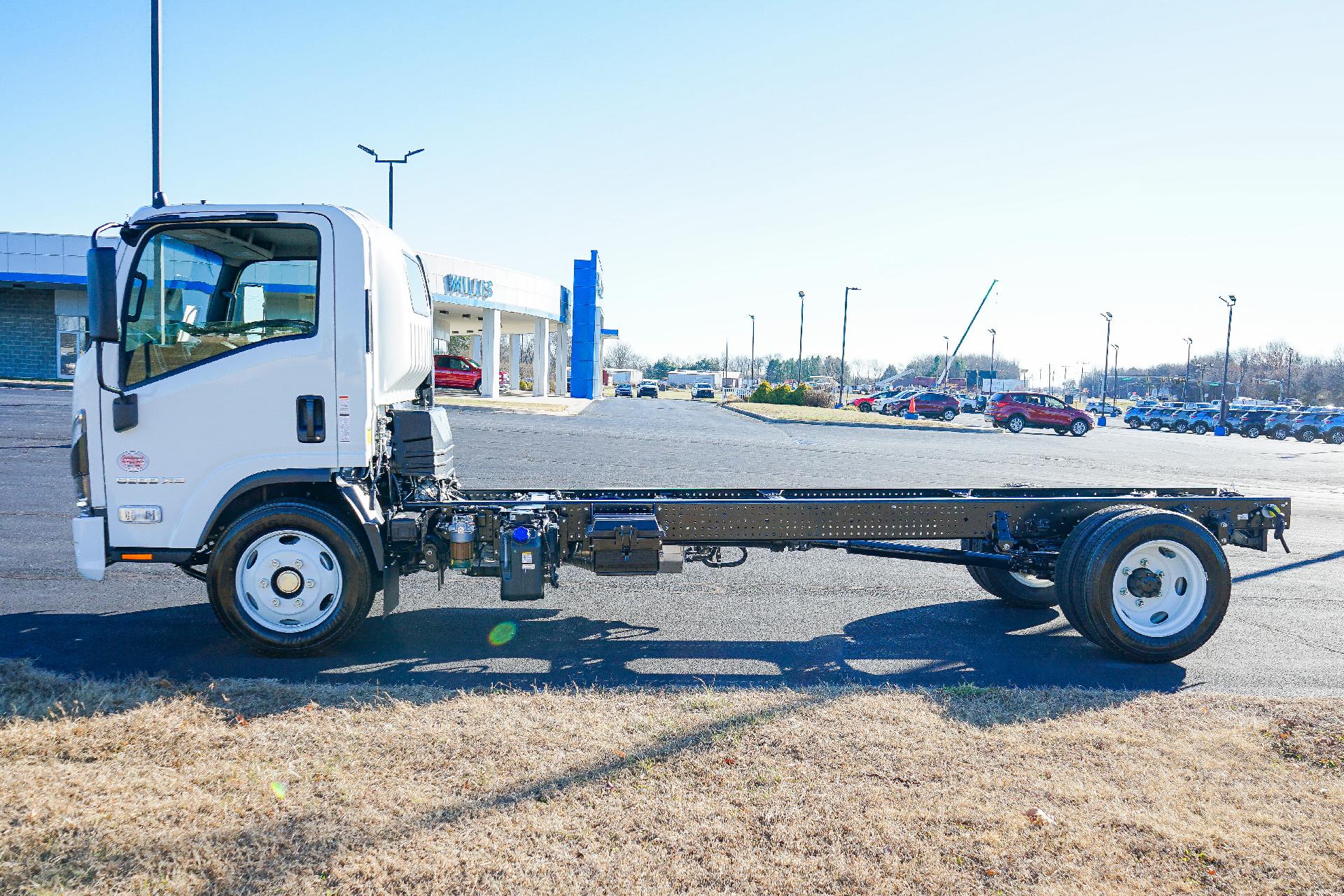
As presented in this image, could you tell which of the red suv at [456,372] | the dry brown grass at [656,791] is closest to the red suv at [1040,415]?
the red suv at [456,372]

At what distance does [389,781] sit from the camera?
3.84m

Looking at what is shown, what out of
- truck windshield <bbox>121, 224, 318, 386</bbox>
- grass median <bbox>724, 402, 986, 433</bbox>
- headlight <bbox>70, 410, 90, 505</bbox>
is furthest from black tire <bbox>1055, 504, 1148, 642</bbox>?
grass median <bbox>724, 402, 986, 433</bbox>

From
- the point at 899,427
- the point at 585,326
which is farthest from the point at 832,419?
the point at 585,326

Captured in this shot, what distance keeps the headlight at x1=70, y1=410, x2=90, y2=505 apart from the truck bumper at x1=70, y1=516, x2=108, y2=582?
6.1 inches

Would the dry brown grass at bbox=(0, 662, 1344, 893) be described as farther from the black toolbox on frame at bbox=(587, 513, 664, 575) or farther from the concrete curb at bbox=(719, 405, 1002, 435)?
the concrete curb at bbox=(719, 405, 1002, 435)

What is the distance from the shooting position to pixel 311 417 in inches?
214

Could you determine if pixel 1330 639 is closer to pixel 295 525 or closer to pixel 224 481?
pixel 295 525

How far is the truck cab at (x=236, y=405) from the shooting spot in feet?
17.7

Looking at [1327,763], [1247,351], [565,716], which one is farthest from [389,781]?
[1247,351]

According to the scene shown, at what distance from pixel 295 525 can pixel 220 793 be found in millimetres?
2083

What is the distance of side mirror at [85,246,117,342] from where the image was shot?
488cm

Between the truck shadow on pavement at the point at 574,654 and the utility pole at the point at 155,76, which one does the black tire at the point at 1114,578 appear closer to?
the truck shadow on pavement at the point at 574,654

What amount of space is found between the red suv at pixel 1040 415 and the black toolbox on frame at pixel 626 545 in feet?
115

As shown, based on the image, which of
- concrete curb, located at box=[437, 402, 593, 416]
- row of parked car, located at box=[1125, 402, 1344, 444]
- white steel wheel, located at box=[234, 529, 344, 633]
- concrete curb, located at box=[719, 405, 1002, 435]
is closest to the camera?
white steel wheel, located at box=[234, 529, 344, 633]
